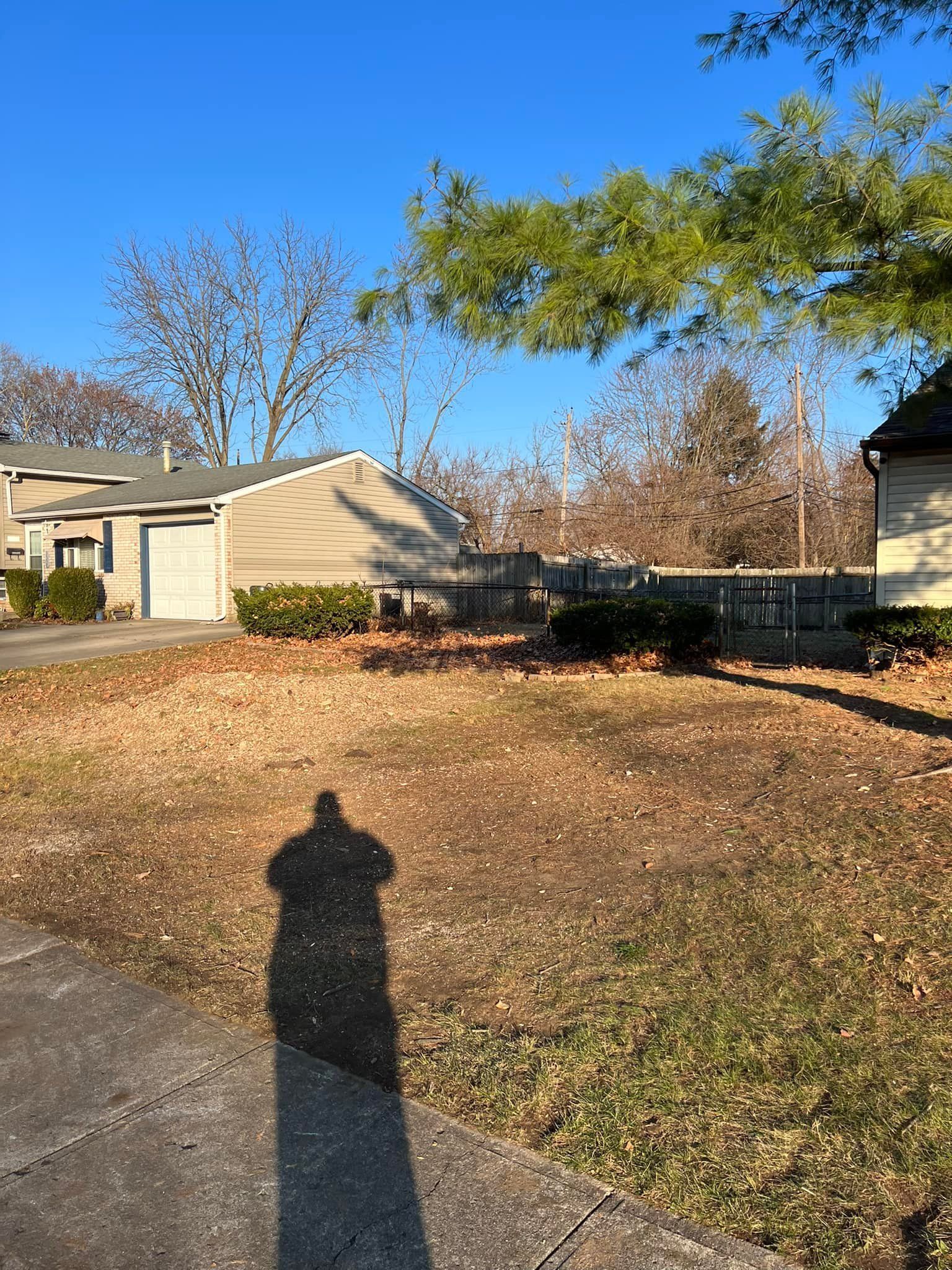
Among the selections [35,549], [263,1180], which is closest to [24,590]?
[35,549]

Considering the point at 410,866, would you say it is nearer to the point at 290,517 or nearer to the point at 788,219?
the point at 788,219

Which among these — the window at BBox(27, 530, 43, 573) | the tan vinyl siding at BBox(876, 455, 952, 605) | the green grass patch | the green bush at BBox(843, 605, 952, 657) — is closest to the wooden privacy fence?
the tan vinyl siding at BBox(876, 455, 952, 605)

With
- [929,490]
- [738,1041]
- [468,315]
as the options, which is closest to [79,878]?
[738,1041]

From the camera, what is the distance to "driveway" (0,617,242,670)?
15195 millimetres

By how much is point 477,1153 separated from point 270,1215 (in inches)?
23.2

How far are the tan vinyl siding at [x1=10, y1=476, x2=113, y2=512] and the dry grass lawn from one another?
19165 mm

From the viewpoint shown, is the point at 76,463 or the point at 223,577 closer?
the point at 223,577

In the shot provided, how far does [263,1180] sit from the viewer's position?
2586mm

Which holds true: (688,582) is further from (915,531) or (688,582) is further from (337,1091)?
(337,1091)

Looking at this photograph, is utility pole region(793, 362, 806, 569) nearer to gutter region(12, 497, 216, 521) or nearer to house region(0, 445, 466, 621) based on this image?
house region(0, 445, 466, 621)

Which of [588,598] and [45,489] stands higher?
[45,489]

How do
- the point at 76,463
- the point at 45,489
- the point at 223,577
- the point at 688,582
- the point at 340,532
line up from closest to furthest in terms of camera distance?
the point at 223,577
the point at 340,532
the point at 688,582
the point at 45,489
the point at 76,463

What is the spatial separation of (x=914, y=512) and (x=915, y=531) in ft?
0.87

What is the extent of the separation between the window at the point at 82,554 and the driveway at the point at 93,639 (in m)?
2.75
